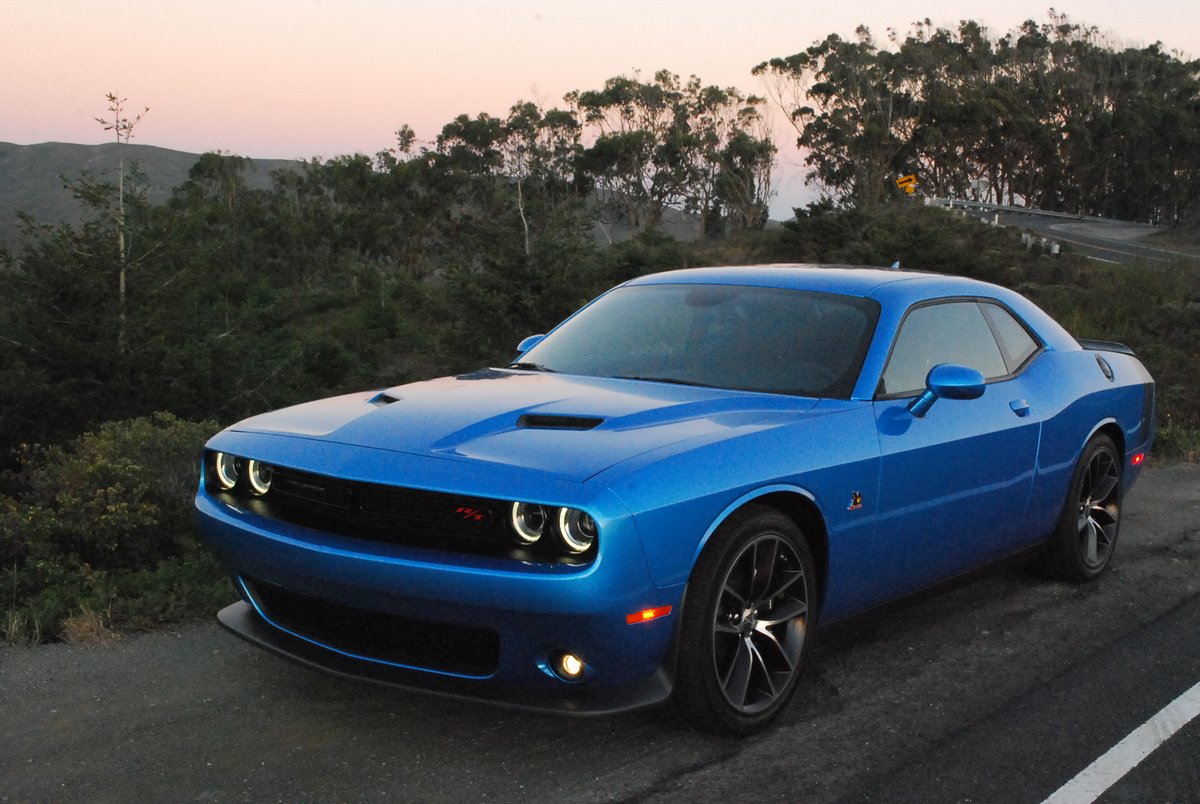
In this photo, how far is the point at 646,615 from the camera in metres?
3.32

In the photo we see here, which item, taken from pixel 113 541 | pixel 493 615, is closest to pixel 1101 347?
pixel 493 615

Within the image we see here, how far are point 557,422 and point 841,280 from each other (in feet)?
5.51

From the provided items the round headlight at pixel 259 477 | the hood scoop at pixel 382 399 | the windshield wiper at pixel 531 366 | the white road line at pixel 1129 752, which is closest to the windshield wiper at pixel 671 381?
the windshield wiper at pixel 531 366

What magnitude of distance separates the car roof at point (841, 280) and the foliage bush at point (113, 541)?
2.38 m

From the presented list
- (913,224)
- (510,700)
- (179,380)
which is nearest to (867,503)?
(510,700)

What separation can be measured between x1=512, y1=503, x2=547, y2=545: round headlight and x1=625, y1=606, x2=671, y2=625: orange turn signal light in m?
0.33

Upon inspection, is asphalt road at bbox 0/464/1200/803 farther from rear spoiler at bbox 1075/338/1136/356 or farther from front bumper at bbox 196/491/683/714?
rear spoiler at bbox 1075/338/1136/356

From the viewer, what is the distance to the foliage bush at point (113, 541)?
4.84 m

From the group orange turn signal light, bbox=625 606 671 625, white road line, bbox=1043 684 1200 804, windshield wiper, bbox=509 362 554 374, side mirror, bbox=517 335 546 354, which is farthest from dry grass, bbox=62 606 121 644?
white road line, bbox=1043 684 1200 804

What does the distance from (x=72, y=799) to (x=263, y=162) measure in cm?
20741

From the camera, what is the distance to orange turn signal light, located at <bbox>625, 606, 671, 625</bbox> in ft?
10.8

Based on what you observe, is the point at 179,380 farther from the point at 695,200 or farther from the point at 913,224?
the point at 695,200

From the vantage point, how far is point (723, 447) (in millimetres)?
3611

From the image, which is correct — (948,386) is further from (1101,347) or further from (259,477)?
(259,477)
